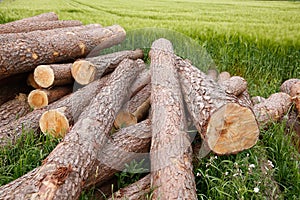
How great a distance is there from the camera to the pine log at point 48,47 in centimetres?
414

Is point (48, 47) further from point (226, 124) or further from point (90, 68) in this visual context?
point (226, 124)

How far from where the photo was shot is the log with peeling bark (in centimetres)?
240

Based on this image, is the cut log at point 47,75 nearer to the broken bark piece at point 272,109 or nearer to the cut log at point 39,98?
the cut log at point 39,98

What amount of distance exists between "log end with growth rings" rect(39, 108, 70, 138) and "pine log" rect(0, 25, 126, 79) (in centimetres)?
86

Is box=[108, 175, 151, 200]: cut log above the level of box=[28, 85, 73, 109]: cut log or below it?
below

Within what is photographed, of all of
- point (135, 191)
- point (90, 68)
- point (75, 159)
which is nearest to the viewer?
point (75, 159)

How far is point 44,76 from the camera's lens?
428cm

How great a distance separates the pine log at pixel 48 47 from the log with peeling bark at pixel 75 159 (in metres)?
1.08

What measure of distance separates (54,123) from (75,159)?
1.04 meters

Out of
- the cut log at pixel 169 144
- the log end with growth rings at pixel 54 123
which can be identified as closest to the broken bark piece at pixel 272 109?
the cut log at pixel 169 144

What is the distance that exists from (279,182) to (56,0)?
718 cm

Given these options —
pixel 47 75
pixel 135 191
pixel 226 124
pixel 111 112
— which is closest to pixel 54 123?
pixel 111 112

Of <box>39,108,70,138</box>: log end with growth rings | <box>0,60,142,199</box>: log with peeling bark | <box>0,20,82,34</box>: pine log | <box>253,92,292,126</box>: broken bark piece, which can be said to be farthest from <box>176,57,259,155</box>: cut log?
<box>0,20,82,34</box>: pine log

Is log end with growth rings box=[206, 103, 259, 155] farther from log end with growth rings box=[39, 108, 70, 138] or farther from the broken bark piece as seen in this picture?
log end with growth rings box=[39, 108, 70, 138]
